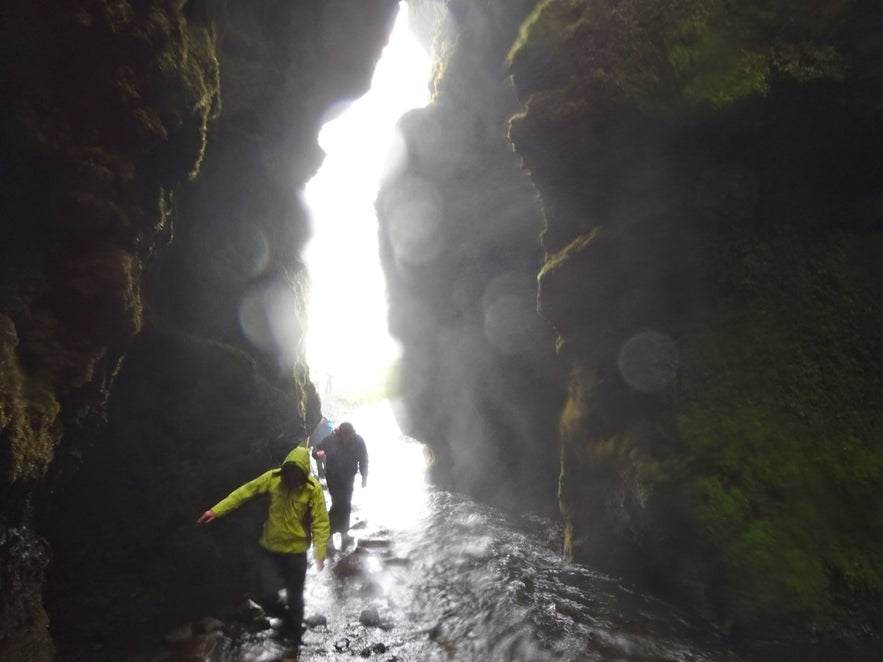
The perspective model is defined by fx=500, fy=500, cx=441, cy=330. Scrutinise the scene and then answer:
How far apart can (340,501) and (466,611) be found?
180 inches

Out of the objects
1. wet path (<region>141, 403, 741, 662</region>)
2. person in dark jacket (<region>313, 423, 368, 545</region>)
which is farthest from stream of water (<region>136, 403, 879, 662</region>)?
person in dark jacket (<region>313, 423, 368, 545</region>)

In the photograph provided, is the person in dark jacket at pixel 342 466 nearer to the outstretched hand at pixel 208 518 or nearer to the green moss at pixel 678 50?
the outstretched hand at pixel 208 518

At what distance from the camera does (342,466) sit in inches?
454

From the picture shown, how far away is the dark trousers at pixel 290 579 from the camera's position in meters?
6.93

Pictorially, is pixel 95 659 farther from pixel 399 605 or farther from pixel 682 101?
pixel 682 101

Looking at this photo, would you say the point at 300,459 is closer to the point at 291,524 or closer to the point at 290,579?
the point at 291,524

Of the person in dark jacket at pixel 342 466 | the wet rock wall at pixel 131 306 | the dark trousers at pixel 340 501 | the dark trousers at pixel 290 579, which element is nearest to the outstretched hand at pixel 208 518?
the dark trousers at pixel 290 579

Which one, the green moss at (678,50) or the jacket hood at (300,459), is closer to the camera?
the jacket hood at (300,459)

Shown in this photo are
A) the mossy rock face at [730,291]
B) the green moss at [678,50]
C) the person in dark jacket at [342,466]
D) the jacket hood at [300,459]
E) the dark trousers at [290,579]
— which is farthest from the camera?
the person in dark jacket at [342,466]

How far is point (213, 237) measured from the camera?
1153 centimetres

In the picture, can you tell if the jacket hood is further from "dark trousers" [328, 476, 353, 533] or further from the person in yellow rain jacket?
"dark trousers" [328, 476, 353, 533]

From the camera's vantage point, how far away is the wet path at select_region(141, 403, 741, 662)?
677 cm

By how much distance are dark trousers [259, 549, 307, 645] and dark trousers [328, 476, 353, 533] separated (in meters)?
4.38

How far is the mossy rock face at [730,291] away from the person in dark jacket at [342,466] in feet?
17.1
